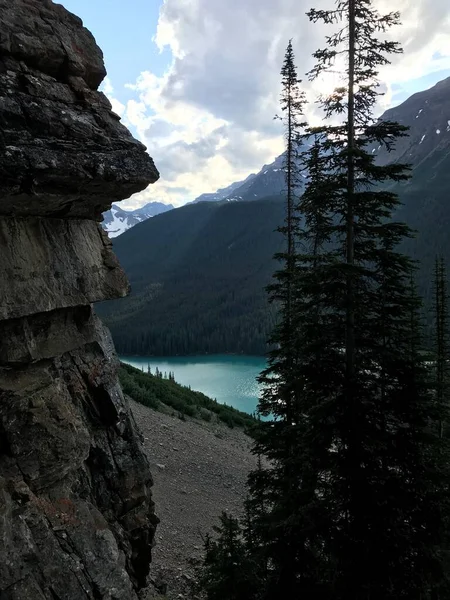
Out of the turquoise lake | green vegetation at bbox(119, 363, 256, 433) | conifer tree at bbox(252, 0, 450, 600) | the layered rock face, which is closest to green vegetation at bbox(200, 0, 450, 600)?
conifer tree at bbox(252, 0, 450, 600)

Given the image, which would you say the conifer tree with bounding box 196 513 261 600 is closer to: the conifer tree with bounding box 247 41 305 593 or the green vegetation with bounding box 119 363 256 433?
the conifer tree with bounding box 247 41 305 593

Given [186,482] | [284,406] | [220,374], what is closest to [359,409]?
[284,406]

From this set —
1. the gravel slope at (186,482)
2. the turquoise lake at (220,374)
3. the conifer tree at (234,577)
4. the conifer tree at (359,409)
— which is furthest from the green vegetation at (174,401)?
the conifer tree at (359,409)

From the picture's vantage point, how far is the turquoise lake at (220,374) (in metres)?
65.9

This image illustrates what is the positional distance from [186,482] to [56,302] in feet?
58.0

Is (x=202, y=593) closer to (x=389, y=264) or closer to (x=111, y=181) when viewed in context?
(x=389, y=264)

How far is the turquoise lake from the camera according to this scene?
216ft

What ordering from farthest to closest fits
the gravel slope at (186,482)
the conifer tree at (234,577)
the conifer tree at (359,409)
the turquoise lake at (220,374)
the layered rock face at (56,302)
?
1. the turquoise lake at (220,374)
2. the gravel slope at (186,482)
3. the conifer tree at (234,577)
4. the conifer tree at (359,409)
5. the layered rock face at (56,302)

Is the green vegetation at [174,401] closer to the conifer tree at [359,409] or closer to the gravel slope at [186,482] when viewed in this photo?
the gravel slope at [186,482]

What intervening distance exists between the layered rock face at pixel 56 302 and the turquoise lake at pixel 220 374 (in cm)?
4421

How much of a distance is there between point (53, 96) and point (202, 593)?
46.6ft

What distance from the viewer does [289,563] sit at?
32.5 feet

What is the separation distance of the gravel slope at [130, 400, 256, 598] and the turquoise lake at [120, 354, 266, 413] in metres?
22.8

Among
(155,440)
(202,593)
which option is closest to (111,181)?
(202,593)
